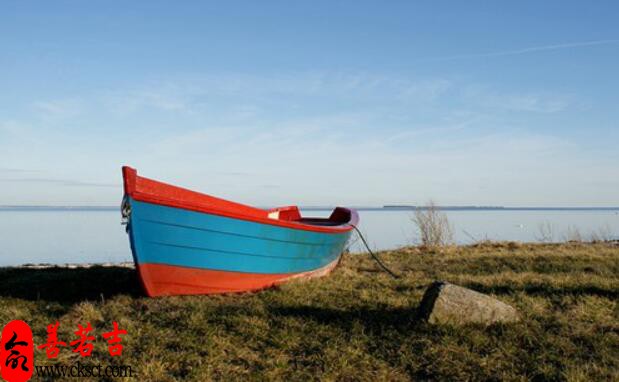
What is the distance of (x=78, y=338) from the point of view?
17.1 feet

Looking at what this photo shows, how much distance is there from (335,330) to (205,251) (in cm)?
229

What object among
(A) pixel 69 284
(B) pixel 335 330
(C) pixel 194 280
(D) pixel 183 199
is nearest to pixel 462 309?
(B) pixel 335 330

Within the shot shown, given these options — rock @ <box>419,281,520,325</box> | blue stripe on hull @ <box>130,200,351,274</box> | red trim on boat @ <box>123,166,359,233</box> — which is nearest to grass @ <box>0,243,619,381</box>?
rock @ <box>419,281,520,325</box>

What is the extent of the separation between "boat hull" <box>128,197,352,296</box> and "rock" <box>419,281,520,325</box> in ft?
8.82

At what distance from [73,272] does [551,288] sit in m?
8.27

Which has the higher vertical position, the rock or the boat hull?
the boat hull

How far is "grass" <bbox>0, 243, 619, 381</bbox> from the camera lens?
4441 millimetres

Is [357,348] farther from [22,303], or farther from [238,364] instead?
[22,303]

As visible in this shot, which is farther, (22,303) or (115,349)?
(22,303)

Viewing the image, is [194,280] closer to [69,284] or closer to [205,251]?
[205,251]

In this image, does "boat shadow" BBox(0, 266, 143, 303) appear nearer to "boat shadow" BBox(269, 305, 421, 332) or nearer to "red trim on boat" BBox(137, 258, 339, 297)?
"red trim on boat" BBox(137, 258, 339, 297)

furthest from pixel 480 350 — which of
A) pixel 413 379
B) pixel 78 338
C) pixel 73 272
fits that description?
pixel 73 272

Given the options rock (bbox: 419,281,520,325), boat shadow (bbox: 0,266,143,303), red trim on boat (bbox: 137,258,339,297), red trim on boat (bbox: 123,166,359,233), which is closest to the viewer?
rock (bbox: 419,281,520,325)

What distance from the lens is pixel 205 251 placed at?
22.2ft
